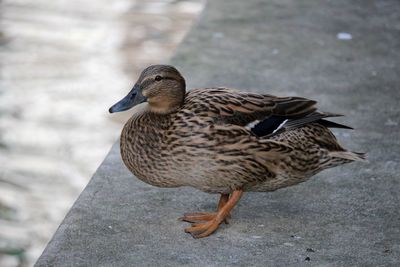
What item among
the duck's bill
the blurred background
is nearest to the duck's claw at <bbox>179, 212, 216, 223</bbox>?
the duck's bill

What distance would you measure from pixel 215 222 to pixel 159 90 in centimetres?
70

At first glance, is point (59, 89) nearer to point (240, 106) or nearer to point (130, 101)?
point (130, 101)

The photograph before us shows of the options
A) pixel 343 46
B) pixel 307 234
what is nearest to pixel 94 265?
pixel 307 234

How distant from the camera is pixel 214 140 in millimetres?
4461

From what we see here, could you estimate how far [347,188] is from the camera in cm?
512

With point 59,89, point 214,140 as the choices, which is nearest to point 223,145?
point 214,140

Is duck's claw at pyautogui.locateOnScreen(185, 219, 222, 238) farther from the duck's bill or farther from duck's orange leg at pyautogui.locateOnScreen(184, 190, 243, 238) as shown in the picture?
the duck's bill

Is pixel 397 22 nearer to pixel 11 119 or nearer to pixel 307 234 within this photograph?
pixel 11 119

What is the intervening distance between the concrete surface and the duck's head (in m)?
0.60

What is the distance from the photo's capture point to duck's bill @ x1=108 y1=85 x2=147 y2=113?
452cm

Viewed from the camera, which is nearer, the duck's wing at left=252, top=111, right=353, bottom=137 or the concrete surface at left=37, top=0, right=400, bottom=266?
the concrete surface at left=37, top=0, right=400, bottom=266

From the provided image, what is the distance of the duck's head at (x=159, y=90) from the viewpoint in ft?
15.0

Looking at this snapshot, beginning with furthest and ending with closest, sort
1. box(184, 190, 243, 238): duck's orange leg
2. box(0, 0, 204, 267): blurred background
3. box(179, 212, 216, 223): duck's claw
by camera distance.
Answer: box(0, 0, 204, 267): blurred background → box(179, 212, 216, 223): duck's claw → box(184, 190, 243, 238): duck's orange leg

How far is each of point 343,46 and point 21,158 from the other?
9.14ft
